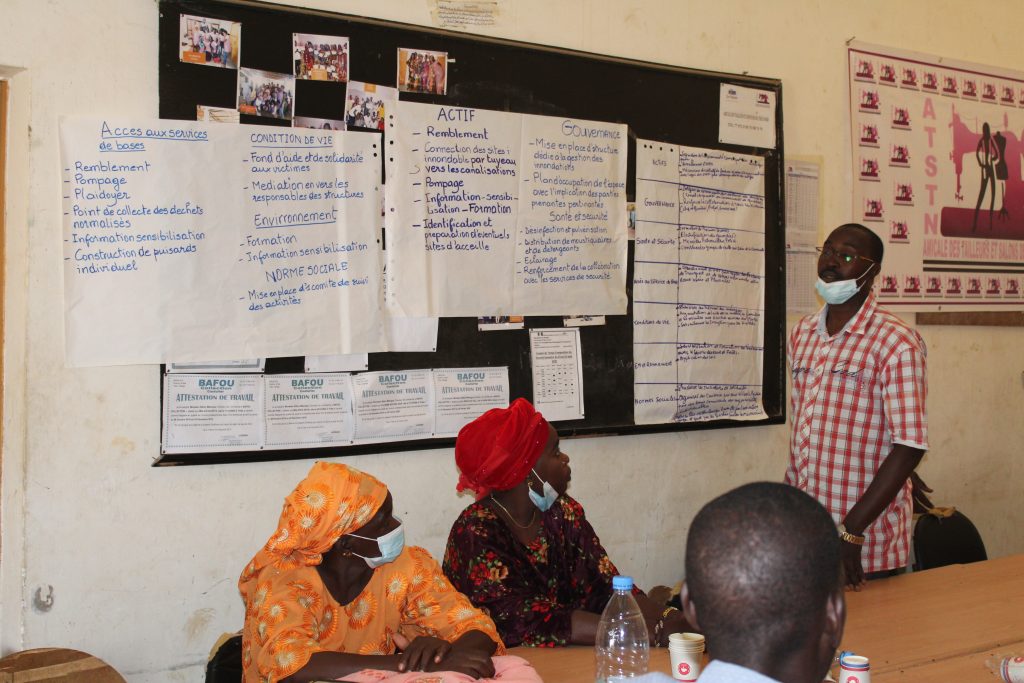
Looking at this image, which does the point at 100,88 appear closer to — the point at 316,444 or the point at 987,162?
the point at 316,444

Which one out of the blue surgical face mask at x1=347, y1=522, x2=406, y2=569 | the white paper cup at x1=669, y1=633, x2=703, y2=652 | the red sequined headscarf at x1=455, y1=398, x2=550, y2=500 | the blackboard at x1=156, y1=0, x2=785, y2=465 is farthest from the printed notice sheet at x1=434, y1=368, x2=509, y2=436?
the white paper cup at x1=669, y1=633, x2=703, y2=652

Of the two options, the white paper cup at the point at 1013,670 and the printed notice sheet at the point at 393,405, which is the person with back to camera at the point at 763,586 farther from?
the printed notice sheet at the point at 393,405

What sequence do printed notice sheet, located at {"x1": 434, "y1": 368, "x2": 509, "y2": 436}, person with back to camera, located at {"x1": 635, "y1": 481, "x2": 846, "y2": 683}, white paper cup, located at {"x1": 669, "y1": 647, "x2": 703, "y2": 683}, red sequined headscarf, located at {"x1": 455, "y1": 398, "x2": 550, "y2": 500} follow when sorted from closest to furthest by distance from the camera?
person with back to camera, located at {"x1": 635, "y1": 481, "x2": 846, "y2": 683}, white paper cup, located at {"x1": 669, "y1": 647, "x2": 703, "y2": 683}, red sequined headscarf, located at {"x1": 455, "y1": 398, "x2": 550, "y2": 500}, printed notice sheet, located at {"x1": 434, "y1": 368, "x2": 509, "y2": 436}

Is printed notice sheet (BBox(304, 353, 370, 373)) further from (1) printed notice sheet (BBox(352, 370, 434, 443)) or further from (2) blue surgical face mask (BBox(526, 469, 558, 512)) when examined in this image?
(2) blue surgical face mask (BBox(526, 469, 558, 512))

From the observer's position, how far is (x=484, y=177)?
3.29 m

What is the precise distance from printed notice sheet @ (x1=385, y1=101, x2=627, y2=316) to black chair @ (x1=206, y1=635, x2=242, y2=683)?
1.22 meters

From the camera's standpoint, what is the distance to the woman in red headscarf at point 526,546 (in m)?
2.44

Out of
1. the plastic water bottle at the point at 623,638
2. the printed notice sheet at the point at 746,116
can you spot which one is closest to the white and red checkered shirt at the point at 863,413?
the printed notice sheet at the point at 746,116

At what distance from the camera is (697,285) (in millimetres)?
3781

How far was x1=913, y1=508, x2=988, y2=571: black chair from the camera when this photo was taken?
3508 mm

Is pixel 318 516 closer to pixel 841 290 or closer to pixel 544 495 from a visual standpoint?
pixel 544 495

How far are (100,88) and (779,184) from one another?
2729 mm

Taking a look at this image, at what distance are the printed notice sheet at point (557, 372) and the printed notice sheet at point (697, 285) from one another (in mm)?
296

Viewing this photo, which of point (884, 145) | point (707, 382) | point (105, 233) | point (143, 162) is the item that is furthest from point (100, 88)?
point (884, 145)
